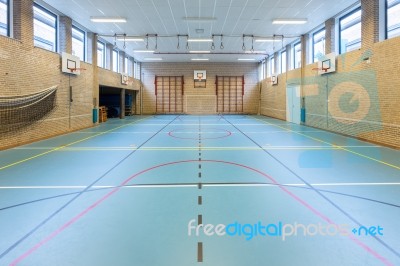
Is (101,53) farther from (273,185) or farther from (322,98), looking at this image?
(273,185)

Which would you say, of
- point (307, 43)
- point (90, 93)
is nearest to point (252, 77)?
point (307, 43)

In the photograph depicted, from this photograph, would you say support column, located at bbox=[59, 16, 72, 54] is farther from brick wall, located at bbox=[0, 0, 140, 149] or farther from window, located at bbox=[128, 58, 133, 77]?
window, located at bbox=[128, 58, 133, 77]

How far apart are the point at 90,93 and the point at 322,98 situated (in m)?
12.4

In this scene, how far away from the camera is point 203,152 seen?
8.30 metres

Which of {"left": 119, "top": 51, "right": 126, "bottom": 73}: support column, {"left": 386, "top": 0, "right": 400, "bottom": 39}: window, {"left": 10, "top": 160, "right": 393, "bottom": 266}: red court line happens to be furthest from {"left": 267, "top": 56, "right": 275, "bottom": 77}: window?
{"left": 10, "top": 160, "right": 393, "bottom": 266}: red court line

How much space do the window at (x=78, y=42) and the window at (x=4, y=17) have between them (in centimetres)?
519

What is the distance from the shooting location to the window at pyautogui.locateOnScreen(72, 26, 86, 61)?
14.9 meters

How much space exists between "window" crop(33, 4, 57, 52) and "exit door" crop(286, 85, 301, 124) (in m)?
13.5

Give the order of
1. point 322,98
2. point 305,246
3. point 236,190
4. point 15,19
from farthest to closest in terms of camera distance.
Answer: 1. point 322,98
2. point 15,19
3. point 236,190
4. point 305,246

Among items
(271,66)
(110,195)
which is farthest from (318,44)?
(110,195)

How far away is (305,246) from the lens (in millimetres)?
2936

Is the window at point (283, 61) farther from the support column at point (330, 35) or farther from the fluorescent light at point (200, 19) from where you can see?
the fluorescent light at point (200, 19)

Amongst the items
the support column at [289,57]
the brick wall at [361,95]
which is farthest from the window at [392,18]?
the support column at [289,57]

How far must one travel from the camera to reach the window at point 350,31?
11.7m
